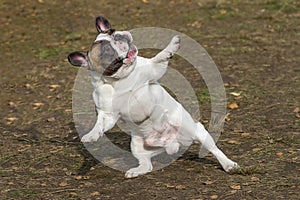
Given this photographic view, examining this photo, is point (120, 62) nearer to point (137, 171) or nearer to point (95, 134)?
point (95, 134)

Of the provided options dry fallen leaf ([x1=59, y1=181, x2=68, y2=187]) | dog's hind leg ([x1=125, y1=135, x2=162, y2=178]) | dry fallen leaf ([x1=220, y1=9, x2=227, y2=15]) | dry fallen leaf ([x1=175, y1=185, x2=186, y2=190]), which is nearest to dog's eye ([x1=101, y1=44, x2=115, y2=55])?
dog's hind leg ([x1=125, y1=135, x2=162, y2=178])

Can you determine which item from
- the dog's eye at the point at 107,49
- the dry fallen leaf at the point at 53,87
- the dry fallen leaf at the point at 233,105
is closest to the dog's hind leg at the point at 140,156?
the dog's eye at the point at 107,49

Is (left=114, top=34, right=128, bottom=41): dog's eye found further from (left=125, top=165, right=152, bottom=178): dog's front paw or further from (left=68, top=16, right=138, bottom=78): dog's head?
(left=125, top=165, right=152, bottom=178): dog's front paw

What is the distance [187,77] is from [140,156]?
361 centimetres

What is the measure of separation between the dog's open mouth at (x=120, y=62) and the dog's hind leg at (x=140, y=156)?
0.79 m

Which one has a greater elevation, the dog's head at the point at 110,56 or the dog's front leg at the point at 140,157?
the dog's head at the point at 110,56

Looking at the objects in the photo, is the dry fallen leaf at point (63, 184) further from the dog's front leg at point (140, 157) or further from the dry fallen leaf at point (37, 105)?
the dry fallen leaf at point (37, 105)

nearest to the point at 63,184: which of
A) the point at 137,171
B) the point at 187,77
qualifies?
the point at 137,171

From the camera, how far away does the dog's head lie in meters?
5.06

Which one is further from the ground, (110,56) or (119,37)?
(119,37)

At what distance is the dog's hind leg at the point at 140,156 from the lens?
5.69 meters

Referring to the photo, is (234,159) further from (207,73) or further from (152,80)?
(207,73)

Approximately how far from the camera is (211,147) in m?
5.69

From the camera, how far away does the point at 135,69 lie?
5242 mm
